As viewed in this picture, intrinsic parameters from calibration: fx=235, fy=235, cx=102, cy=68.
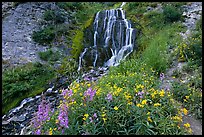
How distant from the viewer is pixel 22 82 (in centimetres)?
739

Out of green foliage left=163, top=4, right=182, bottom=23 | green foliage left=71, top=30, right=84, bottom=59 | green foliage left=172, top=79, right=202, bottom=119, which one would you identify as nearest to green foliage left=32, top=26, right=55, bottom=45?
green foliage left=71, top=30, right=84, bottom=59

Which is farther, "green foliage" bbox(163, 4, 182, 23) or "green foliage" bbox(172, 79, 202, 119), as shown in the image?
"green foliage" bbox(163, 4, 182, 23)

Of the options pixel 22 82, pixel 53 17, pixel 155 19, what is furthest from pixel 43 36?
pixel 155 19

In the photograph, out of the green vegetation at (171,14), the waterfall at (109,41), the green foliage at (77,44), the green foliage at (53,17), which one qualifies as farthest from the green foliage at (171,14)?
the green foliage at (53,17)

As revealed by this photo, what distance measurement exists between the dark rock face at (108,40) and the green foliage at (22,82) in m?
1.35

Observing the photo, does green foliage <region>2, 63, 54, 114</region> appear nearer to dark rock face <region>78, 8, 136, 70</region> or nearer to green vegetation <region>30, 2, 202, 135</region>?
dark rock face <region>78, 8, 136, 70</region>

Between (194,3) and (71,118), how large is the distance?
9524 mm

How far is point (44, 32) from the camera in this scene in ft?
32.6

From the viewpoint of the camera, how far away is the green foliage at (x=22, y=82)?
6738mm

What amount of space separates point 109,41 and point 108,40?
8cm

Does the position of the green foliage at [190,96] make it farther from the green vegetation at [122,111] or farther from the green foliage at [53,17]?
the green foliage at [53,17]

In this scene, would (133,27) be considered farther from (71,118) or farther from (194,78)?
(71,118)

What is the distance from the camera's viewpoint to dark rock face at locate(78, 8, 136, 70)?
28.7ft

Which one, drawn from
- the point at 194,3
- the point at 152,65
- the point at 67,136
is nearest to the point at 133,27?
the point at 194,3
